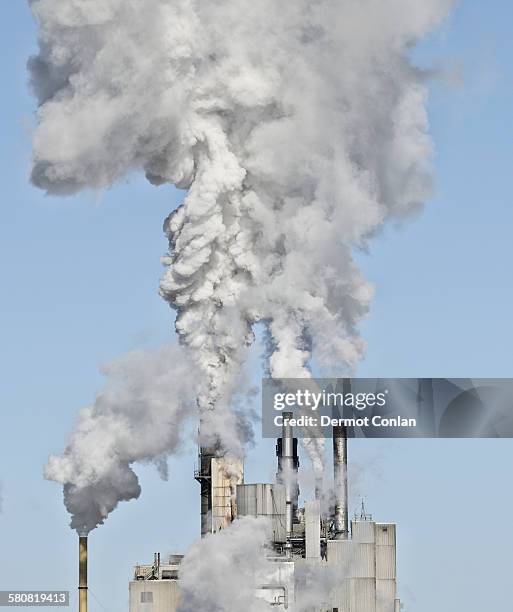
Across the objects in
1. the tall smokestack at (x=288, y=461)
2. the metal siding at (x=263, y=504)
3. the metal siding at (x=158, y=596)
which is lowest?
the metal siding at (x=158, y=596)

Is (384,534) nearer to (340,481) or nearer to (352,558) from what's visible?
(352,558)

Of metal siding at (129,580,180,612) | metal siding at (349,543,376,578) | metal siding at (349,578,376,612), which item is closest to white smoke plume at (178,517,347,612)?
metal siding at (129,580,180,612)

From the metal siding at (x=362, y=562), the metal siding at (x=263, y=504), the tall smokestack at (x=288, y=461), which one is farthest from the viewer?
the tall smokestack at (x=288, y=461)

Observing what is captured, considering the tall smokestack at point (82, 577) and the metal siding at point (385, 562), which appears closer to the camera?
the tall smokestack at point (82, 577)

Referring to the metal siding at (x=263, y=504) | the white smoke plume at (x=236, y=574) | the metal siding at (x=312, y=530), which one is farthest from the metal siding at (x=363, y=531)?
the white smoke plume at (x=236, y=574)

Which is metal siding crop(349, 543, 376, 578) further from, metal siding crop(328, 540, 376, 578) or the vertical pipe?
the vertical pipe

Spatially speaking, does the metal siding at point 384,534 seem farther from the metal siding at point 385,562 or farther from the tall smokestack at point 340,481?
the tall smokestack at point 340,481

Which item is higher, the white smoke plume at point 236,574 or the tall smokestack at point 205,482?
the tall smokestack at point 205,482

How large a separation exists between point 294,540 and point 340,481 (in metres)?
5.20

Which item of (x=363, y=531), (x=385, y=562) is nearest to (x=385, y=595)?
(x=385, y=562)

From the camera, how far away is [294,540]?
147m

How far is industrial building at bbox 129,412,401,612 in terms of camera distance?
143000 millimetres

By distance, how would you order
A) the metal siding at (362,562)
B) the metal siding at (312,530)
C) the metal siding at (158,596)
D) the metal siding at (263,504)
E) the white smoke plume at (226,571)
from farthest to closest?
the metal siding at (362,562) < the metal siding at (312,530) < the metal siding at (263,504) < the metal siding at (158,596) < the white smoke plume at (226,571)

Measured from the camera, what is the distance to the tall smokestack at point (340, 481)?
491ft
